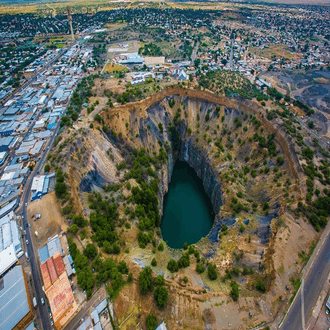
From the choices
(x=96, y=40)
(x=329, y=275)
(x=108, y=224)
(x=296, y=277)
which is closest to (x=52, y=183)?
(x=108, y=224)

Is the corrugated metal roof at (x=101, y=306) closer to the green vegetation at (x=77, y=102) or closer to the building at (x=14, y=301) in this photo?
the building at (x=14, y=301)

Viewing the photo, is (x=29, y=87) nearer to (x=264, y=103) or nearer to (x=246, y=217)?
(x=264, y=103)

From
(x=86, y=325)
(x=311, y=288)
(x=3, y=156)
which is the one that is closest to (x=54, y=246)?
(x=86, y=325)

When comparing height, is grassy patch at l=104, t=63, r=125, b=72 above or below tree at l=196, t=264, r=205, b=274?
above

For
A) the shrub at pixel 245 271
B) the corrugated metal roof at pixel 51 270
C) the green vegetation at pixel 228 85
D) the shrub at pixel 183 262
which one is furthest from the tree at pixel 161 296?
the green vegetation at pixel 228 85

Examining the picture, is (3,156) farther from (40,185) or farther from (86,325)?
(86,325)

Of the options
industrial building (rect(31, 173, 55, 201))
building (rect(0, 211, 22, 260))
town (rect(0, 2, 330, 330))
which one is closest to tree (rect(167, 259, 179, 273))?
town (rect(0, 2, 330, 330))

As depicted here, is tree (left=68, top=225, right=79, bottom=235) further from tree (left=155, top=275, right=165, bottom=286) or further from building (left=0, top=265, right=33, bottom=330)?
tree (left=155, top=275, right=165, bottom=286)
